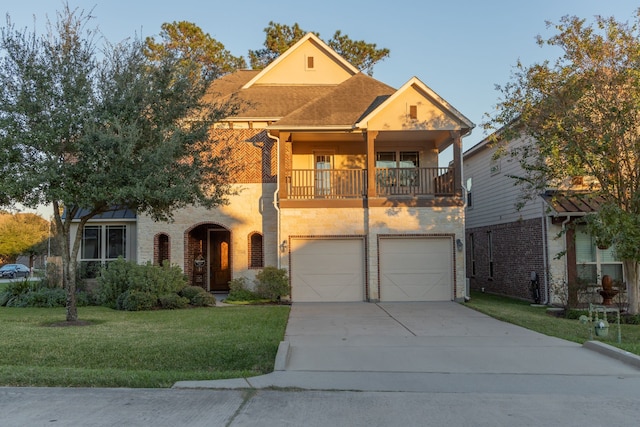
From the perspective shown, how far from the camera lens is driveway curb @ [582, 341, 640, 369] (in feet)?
27.0

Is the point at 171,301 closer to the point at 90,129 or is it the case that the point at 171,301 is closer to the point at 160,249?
the point at 160,249

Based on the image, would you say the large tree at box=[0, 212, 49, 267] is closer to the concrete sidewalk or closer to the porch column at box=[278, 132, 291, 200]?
the porch column at box=[278, 132, 291, 200]

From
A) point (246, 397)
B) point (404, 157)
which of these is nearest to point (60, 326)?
point (246, 397)

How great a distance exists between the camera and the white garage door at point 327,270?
17.2 meters

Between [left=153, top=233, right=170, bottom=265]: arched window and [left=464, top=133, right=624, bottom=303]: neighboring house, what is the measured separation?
11.1 meters

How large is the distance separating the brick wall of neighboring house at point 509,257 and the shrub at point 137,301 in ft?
39.5

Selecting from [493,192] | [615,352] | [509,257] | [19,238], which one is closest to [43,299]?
[615,352]

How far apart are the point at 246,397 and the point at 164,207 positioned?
21.8 feet

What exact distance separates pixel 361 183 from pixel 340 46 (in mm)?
18169

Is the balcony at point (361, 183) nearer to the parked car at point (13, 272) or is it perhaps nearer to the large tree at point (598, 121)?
the large tree at point (598, 121)

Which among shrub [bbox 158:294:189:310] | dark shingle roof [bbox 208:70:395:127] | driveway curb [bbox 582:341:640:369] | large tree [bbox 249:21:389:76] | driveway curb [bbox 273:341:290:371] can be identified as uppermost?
large tree [bbox 249:21:389:76]

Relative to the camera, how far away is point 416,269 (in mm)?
17281

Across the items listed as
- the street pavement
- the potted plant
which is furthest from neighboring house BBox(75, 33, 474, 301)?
the street pavement

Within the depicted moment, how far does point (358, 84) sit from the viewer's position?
20.0m
